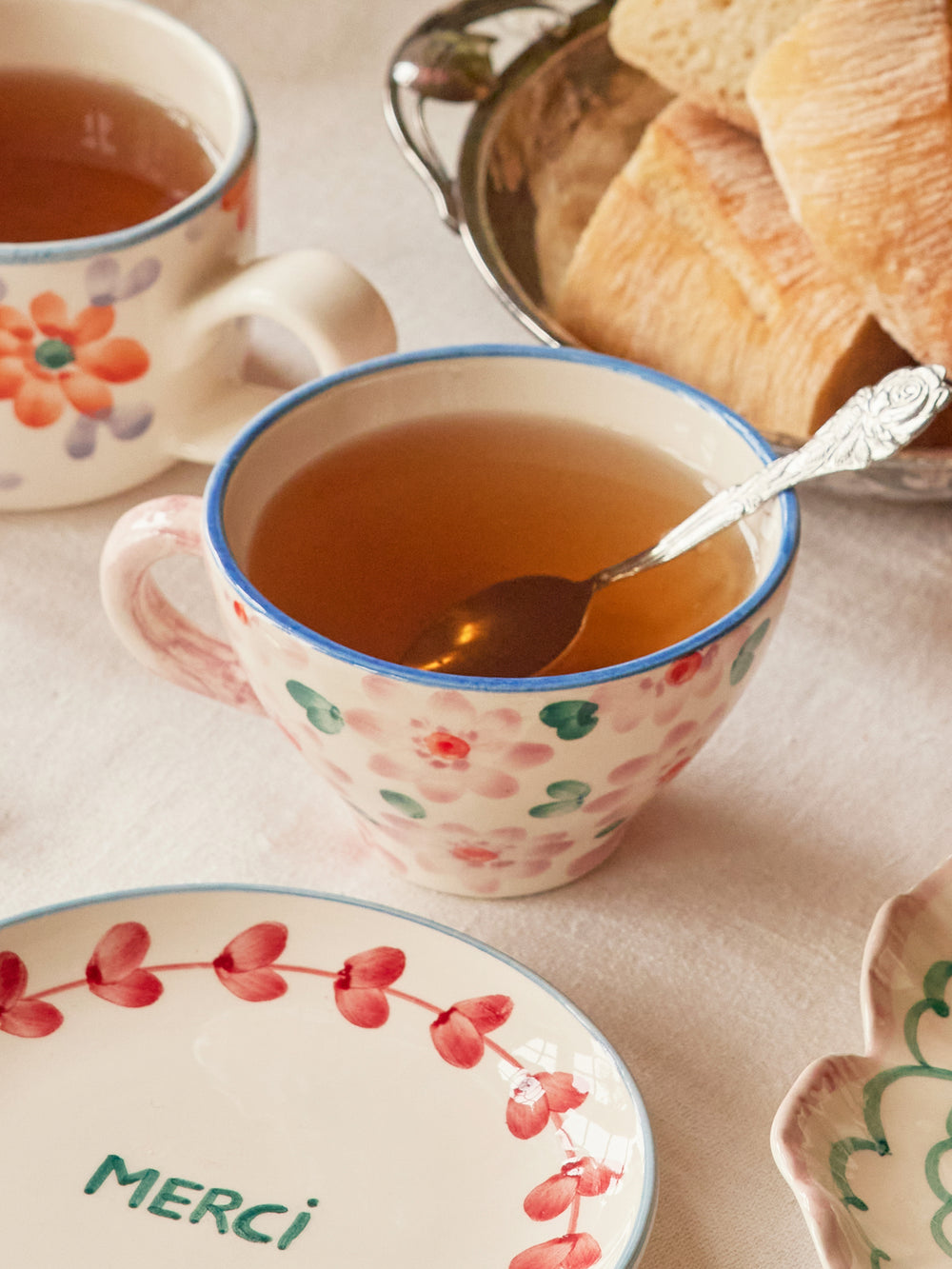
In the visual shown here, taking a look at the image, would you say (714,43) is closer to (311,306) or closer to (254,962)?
(311,306)

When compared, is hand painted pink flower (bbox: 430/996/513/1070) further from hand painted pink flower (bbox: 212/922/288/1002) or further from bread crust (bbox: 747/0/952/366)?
bread crust (bbox: 747/0/952/366)

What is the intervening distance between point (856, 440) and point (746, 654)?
92mm

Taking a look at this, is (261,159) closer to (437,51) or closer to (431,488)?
(437,51)

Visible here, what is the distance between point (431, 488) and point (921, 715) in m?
0.24

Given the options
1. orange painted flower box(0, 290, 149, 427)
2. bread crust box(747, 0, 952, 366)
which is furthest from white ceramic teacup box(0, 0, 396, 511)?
bread crust box(747, 0, 952, 366)

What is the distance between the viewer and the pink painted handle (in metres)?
0.53

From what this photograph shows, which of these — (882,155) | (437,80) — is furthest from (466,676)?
(437,80)

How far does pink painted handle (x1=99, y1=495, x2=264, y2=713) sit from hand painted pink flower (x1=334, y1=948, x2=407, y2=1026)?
0.38 feet

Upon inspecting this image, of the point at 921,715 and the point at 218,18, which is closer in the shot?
the point at 921,715

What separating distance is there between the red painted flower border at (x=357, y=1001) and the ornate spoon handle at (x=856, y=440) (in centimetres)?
19

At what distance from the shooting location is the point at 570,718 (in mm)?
441

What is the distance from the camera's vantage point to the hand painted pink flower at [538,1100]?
44cm

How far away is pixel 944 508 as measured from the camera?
732mm

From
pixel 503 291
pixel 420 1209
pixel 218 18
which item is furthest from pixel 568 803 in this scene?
pixel 218 18
